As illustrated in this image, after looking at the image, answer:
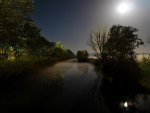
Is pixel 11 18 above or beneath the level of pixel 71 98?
above

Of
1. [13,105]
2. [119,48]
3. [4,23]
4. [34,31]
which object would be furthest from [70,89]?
[34,31]

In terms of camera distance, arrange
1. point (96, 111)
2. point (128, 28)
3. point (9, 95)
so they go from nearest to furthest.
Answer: point (96, 111) → point (9, 95) → point (128, 28)

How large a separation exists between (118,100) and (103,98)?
45.9 inches

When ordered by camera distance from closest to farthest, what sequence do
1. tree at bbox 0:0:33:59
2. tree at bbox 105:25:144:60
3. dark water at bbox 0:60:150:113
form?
dark water at bbox 0:60:150:113
tree at bbox 0:0:33:59
tree at bbox 105:25:144:60

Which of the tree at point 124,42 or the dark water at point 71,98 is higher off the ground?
the tree at point 124,42

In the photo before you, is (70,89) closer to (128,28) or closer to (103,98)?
(103,98)

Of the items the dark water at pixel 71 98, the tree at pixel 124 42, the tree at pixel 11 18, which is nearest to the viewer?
the dark water at pixel 71 98

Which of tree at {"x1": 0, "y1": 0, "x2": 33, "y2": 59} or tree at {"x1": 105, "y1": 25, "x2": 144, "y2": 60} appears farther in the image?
tree at {"x1": 105, "y1": 25, "x2": 144, "y2": 60}

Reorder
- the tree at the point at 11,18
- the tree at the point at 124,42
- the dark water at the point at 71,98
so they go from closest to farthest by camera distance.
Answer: the dark water at the point at 71,98 < the tree at the point at 11,18 < the tree at the point at 124,42

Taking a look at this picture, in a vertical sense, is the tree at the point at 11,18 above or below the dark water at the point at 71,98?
above

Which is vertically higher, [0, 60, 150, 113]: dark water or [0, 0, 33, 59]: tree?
[0, 0, 33, 59]: tree

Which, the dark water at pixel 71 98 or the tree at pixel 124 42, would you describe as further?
the tree at pixel 124 42

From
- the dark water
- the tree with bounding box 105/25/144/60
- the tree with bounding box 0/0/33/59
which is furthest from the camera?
the tree with bounding box 105/25/144/60

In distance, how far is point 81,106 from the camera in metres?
14.5
